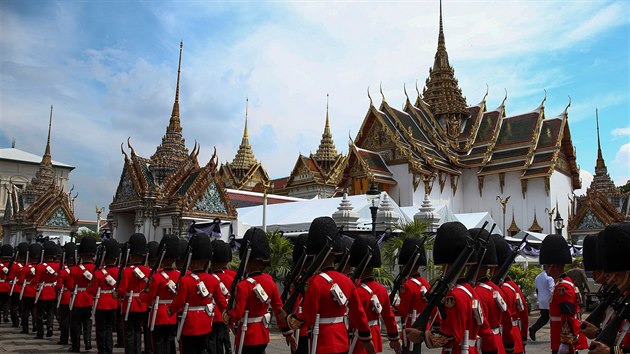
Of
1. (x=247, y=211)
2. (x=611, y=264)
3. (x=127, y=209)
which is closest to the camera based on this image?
(x=611, y=264)

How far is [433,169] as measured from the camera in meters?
39.5

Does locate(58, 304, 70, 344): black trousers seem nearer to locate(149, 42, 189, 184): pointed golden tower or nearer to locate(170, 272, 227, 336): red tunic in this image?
locate(170, 272, 227, 336): red tunic

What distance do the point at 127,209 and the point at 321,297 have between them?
15.9 metres

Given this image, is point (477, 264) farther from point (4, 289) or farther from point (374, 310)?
point (4, 289)

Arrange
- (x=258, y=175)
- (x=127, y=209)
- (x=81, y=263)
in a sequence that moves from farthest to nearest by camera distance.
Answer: (x=258, y=175), (x=127, y=209), (x=81, y=263)

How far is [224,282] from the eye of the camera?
735 cm

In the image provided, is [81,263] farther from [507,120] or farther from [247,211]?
[507,120]

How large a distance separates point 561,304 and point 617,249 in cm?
257

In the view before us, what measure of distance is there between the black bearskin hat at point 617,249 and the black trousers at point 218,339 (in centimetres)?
546

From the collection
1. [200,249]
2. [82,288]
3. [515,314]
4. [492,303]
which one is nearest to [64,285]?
[82,288]

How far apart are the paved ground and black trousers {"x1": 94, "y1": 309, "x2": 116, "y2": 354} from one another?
3.39 ft

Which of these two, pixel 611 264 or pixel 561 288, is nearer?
pixel 611 264

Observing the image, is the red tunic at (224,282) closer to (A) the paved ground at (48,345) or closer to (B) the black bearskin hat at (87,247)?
(A) the paved ground at (48,345)

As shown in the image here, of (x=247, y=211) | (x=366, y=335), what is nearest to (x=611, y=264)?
(x=366, y=335)
